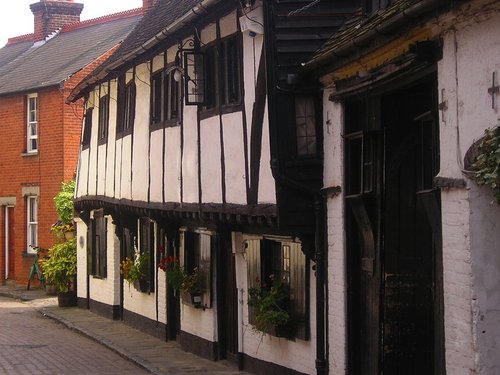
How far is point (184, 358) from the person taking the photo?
1720 cm

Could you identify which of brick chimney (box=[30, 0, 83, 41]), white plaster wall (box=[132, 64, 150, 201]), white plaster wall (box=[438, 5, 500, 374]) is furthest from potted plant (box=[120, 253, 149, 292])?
brick chimney (box=[30, 0, 83, 41])

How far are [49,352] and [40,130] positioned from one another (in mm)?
14639

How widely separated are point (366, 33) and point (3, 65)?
30603 millimetres

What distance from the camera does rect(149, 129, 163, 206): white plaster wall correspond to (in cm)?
1752

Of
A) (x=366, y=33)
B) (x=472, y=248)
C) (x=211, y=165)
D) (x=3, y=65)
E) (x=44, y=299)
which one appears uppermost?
(x=3, y=65)

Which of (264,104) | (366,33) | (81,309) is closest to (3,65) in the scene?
(81,309)

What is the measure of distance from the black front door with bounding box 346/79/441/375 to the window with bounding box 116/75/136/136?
891 cm

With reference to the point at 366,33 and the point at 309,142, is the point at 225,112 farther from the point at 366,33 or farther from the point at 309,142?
the point at 366,33

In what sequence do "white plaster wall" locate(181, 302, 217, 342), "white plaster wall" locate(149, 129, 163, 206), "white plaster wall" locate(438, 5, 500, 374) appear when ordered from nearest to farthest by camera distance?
"white plaster wall" locate(438, 5, 500, 374), "white plaster wall" locate(181, 302, 217, 342), "white plaster wall" locate(149, 129, 163, 206)

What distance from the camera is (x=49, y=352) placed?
18.4 meters

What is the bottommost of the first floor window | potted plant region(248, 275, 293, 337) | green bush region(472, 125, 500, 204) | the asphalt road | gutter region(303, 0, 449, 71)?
the asphalt road

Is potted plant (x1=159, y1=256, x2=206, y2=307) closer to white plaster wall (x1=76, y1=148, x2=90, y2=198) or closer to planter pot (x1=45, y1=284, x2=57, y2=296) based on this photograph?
white plaster wall (x1=76, y1=148, x2=90, y2=198)

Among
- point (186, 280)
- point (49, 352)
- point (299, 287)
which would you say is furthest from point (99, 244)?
point (299, 287)

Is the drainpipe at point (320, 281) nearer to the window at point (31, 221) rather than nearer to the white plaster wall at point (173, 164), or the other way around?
the white plaster wall at point (173, 164)
